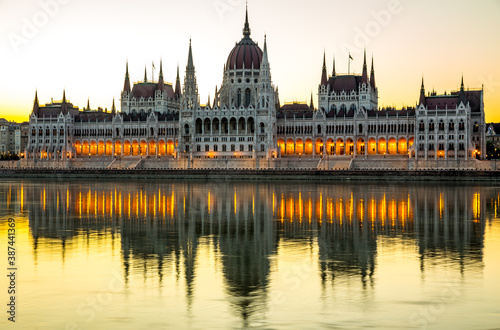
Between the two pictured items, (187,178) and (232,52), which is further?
(232,52)

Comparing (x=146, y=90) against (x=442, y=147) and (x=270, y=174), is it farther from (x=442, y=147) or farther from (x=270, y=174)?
(x=442, y=147)

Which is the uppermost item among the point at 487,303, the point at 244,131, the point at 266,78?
the point at 266,78

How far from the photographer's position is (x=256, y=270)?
19141 mm

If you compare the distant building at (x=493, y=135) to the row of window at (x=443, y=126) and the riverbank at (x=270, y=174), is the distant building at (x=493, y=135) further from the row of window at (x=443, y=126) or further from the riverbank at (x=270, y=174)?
the riverbank at (x=270, y=174)

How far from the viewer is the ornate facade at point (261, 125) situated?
119m

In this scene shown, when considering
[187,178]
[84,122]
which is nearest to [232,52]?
[84,122]

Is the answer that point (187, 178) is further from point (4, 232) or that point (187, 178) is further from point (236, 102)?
point (4, 232)

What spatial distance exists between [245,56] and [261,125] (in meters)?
21.1

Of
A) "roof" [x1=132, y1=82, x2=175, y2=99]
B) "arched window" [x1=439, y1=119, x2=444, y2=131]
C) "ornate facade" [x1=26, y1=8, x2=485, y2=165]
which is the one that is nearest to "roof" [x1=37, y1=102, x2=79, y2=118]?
"ornate facade" [x1=26, y1=8, x2=485, y2=165]

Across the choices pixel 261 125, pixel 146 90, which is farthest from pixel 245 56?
pixel 146 90

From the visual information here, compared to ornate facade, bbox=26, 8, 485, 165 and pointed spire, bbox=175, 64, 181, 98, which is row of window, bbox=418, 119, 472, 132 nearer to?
ornate facade, bbox=26, 8, 485, 165

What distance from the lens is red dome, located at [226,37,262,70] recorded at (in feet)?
460

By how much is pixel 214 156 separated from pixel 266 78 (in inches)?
704

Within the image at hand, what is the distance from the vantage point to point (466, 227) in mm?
30641
